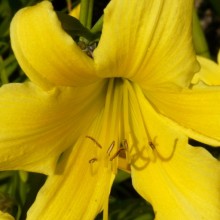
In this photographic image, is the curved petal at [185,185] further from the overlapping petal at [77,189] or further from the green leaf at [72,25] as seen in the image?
the green leaf at [72,25]

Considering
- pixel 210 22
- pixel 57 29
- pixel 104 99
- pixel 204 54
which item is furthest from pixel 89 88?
pixel 210 22

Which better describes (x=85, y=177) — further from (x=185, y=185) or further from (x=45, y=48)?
(x=45, y=48)

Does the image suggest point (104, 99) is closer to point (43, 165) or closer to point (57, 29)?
point (43, 165)

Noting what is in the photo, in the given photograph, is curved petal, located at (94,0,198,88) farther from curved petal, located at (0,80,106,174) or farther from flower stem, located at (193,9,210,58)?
flower stem, located at (193,9,210,58)

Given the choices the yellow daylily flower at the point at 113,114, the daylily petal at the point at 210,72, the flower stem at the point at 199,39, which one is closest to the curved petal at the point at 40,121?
the yellow daylily flower at the point at 113,114

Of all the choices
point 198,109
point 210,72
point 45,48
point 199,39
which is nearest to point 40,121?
point 45,48

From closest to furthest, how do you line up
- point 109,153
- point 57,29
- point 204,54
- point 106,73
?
point 57,29
point 106,73
point 109,153
point 204,54

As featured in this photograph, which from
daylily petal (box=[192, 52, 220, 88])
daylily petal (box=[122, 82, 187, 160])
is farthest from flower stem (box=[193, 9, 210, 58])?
daylily petal (box=[122, 82, 187, 160])
